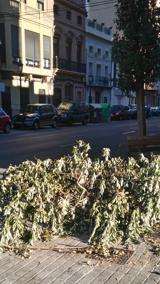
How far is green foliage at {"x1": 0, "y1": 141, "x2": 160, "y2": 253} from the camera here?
196 inches

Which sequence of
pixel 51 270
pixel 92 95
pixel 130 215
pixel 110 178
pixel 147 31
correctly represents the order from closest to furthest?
pixel 51 270, pixel 130 215, pixel 110 178, pixel 147 31, pixel 92 95

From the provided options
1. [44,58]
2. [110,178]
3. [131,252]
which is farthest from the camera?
[44,58]

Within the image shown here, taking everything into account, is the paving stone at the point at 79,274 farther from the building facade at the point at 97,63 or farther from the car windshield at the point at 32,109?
the building facade at the point at 97,63

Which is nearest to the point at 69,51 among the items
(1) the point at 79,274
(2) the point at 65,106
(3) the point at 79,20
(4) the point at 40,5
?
(3) the point at 79,20

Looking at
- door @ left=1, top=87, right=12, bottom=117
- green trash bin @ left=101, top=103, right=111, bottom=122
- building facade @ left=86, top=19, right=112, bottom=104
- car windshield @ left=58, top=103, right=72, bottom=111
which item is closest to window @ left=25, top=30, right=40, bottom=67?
door @ left=1, top=87, right=12, bottom=117

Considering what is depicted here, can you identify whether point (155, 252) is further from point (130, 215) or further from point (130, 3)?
point (130, 3)

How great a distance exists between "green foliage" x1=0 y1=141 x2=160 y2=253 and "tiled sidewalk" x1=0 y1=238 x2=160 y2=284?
34 centimetres

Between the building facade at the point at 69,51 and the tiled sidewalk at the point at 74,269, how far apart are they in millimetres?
37500

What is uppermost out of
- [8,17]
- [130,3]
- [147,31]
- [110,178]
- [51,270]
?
[8,17]

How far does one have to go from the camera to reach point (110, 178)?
5543 millimetres

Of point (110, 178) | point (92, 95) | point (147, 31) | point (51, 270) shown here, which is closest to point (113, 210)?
point (110, 178)

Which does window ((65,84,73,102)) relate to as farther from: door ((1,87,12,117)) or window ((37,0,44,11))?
door ((1,87,12,117))

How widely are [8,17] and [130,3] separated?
2277cm

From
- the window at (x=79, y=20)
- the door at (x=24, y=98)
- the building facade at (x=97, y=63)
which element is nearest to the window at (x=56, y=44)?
the window at (x=79, y=20)
